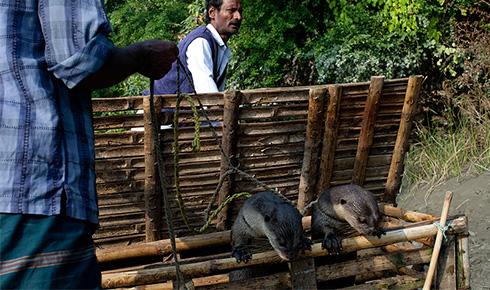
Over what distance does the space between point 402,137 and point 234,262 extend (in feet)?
6.15

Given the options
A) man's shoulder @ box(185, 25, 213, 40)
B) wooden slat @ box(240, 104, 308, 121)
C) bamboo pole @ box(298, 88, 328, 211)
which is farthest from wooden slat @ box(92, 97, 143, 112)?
bamboo pole @ box(298, 88, 328, 211)

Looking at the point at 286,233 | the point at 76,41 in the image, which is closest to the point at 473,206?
the point at 286,233

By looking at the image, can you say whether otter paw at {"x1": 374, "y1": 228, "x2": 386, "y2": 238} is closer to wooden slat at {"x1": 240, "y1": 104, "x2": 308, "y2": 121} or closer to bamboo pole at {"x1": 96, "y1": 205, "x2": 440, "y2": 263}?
bamboo pole at {"x1": 96, "y1": 205, "x2": 440, "y2": 263}

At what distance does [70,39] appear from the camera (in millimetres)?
2287

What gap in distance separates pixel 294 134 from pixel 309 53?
17.4 feet

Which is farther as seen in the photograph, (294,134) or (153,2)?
(153,2)

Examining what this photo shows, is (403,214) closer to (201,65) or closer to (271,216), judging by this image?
(271,216)

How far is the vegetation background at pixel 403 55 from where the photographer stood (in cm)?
849

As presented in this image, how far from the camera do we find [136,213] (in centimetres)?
434

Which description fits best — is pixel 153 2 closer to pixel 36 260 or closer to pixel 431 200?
pixel 431 200

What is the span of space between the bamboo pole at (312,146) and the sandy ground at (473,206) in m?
2.67

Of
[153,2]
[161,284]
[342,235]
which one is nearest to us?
[161,284]

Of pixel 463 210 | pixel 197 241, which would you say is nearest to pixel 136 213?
pixel 197 241

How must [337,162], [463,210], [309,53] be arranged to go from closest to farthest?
[337,162] → [463,210] → [309,53]
